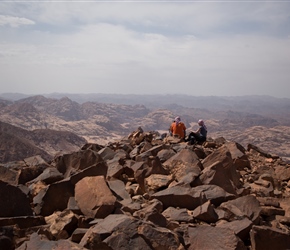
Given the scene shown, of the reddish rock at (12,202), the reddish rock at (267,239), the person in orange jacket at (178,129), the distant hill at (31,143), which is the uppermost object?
the person in orange jacket at (178,129)

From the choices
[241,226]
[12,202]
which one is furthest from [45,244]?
[241,226]

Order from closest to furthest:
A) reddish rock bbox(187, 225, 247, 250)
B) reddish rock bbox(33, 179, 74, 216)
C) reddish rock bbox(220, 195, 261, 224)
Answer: reddish rock bbox(187, 225, 247, 250), reddish rock bbox(220, 195, 261, 224), reddish rock bbox(33, 179, 74, 216)

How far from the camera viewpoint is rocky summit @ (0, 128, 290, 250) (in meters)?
4.51

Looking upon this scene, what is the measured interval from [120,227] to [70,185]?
93.8 inches

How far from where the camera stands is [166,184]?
23.7 ft

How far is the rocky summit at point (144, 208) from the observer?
4.51 m

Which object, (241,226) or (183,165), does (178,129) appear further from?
(241,226)

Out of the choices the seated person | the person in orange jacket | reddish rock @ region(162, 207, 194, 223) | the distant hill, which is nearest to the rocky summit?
reddish rock @ region(162, 207, 194, 223)

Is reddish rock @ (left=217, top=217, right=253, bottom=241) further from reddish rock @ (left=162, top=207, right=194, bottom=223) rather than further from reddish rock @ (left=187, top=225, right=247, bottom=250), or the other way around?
reddish rock @ (left=162, top=207, right=194, bottom=223)

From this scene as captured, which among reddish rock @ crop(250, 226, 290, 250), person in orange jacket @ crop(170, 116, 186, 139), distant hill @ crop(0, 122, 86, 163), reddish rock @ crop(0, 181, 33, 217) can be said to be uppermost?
person in orange jacket @ crop(170, 116, 186, 139)

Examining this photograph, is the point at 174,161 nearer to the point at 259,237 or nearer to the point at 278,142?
the point at 259,237

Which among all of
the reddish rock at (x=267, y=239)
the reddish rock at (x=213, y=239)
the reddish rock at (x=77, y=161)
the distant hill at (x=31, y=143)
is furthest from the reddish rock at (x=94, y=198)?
the distant hill at (x=31, y=143)

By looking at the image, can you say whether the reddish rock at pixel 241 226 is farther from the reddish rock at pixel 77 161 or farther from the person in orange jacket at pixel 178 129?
the person in orange jacket at pixel 178 129

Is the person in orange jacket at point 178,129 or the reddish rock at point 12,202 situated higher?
the person in orange jacket at point 178,129
